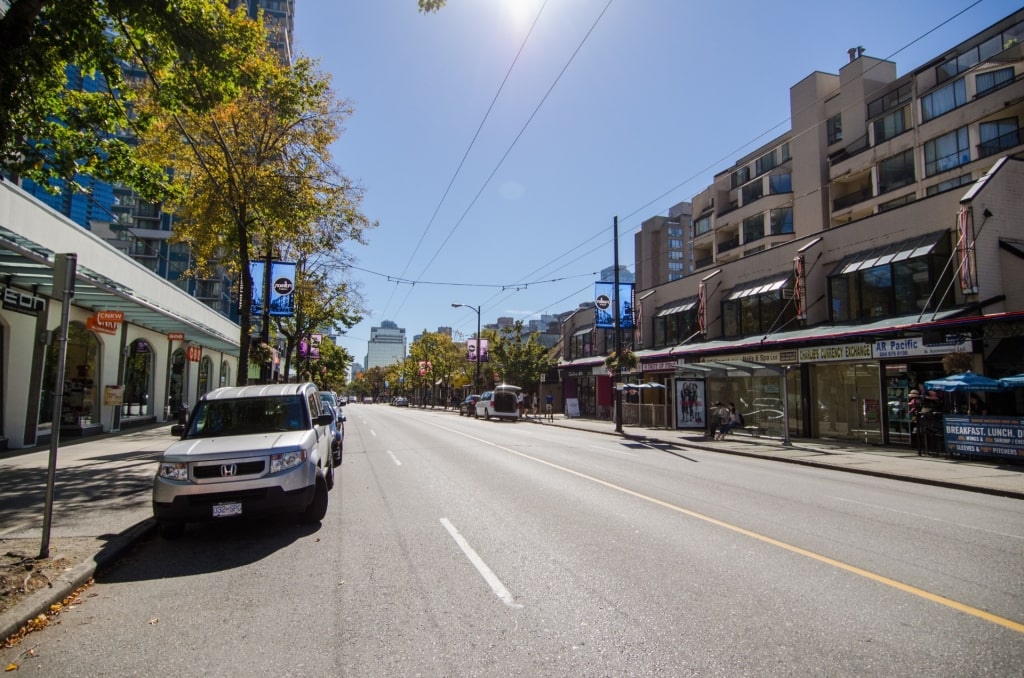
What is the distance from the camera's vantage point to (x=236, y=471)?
21.1 ft

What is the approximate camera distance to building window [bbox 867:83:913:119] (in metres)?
36.9

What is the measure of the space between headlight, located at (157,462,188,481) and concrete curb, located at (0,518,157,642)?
2.71ft

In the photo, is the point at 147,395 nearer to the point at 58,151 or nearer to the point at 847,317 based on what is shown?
the point at 58,151

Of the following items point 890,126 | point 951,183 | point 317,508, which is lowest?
point 317,508

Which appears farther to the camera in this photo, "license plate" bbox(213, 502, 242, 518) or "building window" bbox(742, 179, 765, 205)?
"building window" bbox(742, 179, 765, 205)

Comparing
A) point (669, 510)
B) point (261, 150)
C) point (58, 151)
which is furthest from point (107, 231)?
point (669, 510)

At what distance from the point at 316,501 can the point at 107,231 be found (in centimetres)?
7744

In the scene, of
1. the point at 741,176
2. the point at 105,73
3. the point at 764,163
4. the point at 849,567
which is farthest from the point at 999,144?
the point at 105,73

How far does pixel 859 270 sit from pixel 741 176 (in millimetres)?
32000

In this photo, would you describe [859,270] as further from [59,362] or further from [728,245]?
[728,245]

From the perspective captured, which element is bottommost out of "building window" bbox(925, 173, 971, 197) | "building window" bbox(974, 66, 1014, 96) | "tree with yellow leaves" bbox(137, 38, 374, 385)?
"tree with yellow leaves" bbox(137, 38, 374, 385)

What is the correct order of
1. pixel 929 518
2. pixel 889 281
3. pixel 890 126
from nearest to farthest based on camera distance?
1. pixel 929 518
2. pixel 889 281
3. pixel 890 126

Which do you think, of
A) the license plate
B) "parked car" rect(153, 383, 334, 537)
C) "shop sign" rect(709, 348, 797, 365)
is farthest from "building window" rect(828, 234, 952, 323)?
the license plate

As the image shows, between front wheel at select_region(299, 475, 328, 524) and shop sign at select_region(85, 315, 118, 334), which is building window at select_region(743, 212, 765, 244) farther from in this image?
front wheel at select_region(299, 475, 328, 524)
